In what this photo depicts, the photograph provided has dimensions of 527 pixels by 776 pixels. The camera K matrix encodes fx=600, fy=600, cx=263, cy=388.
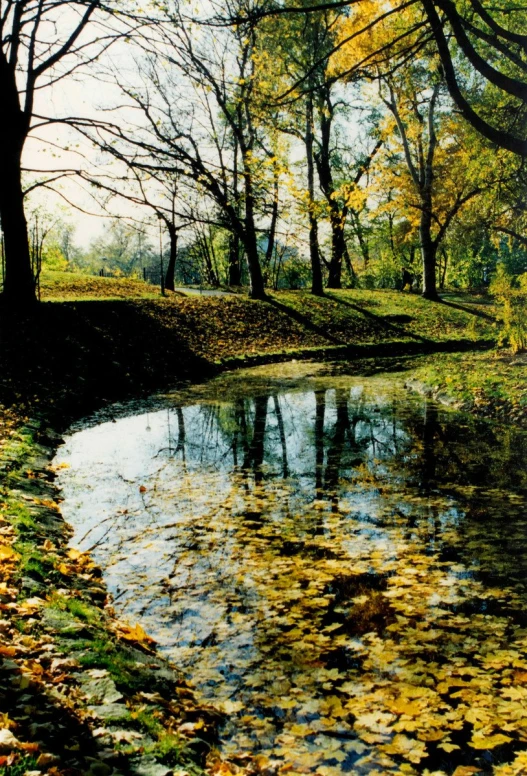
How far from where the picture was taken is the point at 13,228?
13992mm

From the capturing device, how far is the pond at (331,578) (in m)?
3.14

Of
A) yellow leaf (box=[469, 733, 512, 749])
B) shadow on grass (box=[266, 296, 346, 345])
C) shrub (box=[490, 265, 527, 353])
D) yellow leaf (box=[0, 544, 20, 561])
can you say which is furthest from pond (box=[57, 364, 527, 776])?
shadow on grass (box=[266, 296, 346, 345])

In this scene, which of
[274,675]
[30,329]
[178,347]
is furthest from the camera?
[178,347]

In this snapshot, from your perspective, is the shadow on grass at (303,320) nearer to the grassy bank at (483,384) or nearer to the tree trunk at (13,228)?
the grassy bank at (483,384)

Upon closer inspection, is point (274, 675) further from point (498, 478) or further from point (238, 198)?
point (238, 198)

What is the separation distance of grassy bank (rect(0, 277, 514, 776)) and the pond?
Answer: 300 mm

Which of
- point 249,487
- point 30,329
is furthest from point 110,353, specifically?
point 249,487

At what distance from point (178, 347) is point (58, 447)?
877 cm

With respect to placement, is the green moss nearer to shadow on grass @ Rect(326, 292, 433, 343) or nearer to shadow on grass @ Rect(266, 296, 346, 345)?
shadow on grass @ Rect(266, 296, 346, 345)

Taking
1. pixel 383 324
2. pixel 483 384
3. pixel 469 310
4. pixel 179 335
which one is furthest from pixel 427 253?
pixel 483 384

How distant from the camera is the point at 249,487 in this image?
24.0ft

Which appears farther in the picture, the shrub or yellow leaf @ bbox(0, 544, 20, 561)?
the shrub

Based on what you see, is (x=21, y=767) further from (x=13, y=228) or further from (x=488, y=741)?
(x=13, y=228)

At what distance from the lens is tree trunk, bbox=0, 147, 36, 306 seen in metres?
13.8
